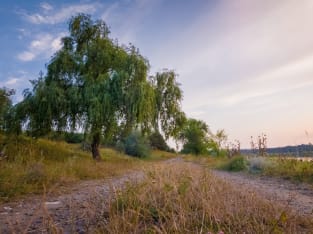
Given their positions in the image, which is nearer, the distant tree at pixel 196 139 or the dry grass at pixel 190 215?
the dry grass at pixel 190 215

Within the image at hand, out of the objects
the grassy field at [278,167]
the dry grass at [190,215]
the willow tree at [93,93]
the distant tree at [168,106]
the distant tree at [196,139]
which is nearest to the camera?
the dry grass at [190,215]

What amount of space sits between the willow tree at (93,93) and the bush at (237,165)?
459 cm

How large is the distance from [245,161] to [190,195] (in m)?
8.71

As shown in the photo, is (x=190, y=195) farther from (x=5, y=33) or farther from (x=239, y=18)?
(x=5, y=33)

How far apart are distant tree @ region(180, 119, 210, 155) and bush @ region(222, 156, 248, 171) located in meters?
31.0

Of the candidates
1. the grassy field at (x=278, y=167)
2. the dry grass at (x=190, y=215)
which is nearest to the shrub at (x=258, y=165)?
the grassy field at (x=278, y=167)

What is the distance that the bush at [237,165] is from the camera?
11.0 m

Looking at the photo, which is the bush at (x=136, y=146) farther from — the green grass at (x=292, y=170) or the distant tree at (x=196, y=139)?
the green grass at (x=292, y=170)

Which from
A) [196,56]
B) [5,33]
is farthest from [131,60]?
[5,33]

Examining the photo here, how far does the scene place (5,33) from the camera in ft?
26.4

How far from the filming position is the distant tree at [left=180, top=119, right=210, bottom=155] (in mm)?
43188

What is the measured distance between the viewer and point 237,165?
37.6 ft

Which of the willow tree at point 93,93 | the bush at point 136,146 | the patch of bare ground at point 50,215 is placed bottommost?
the patch of bare ground at point 50,215

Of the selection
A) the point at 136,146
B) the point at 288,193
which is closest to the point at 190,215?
the point at 288,193
